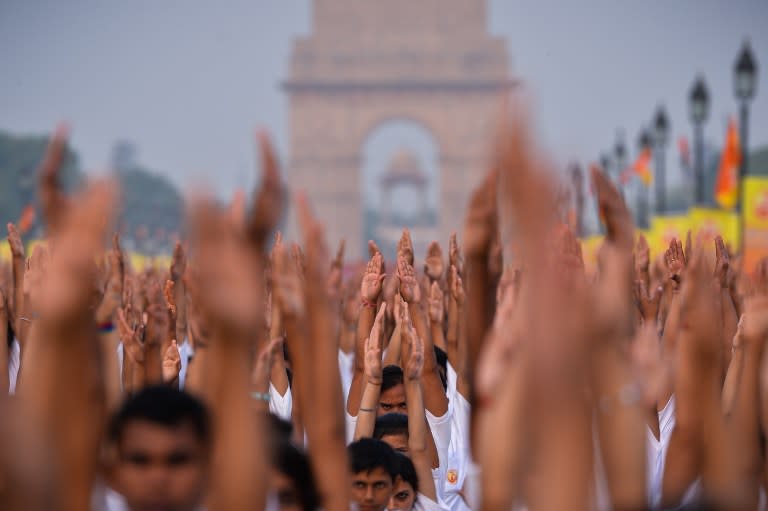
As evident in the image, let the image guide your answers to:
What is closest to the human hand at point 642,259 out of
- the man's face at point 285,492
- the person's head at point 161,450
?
the man's face at point 285,492

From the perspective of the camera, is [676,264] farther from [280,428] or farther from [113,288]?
[280,428]

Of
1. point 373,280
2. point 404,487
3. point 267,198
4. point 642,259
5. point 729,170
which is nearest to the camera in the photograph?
point 267,198

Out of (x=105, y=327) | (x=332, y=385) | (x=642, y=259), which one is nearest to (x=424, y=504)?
(x=105, y=327)

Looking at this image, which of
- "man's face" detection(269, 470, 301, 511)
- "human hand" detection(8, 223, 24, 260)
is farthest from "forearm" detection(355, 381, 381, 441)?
"human hand" detection(8, 223, 24, 260)

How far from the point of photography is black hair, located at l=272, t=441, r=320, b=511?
361 cm

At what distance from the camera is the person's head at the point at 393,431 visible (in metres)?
5.63

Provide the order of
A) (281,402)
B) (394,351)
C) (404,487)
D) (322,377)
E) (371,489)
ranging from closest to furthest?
(322,377)
(371,489)
(404,487)
(281,402)
(394,351)

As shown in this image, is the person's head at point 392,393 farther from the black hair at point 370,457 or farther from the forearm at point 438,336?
the forearm at point 438,336

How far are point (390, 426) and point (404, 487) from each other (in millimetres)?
665

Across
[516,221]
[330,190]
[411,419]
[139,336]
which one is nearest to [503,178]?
[516,221]

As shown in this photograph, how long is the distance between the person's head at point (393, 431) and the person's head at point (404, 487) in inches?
16.8

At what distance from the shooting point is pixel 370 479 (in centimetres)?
477

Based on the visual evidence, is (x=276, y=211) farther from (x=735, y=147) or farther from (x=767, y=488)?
(x=735, y=147)

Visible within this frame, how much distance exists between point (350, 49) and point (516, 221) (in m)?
77.1
